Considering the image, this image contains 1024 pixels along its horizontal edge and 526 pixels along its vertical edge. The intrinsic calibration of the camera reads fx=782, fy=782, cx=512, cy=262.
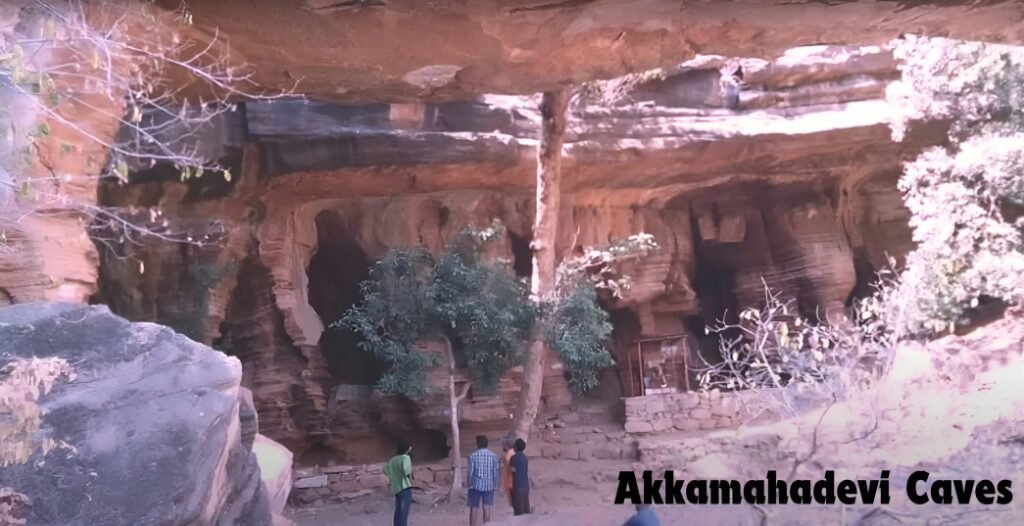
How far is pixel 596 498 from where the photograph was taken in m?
9.89

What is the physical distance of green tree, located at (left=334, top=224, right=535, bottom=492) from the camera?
1005 centimetres

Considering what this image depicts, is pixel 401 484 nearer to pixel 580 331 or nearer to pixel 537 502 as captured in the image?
pixel 537 502

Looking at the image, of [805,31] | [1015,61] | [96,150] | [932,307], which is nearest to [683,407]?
[932,307]

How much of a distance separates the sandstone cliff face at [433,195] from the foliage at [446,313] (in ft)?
5.18

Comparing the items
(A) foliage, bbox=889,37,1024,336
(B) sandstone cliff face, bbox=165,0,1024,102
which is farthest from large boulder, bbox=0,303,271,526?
(A) foliage, bbox=889,37,1024,336

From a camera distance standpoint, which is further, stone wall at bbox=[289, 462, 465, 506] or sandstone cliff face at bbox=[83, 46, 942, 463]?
sandstone cliff face at bbox=[83, 46, 942, 463]

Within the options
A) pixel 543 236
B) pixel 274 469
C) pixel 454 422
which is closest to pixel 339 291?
pixel 454 422

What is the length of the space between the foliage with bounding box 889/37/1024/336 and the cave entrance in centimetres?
808

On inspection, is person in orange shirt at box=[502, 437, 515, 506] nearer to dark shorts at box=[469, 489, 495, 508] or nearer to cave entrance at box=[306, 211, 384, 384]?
dark shorts at box=[469, 489, 495, 508]

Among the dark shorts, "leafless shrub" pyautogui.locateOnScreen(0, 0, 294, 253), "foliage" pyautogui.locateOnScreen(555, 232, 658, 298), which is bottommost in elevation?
the dark shorts

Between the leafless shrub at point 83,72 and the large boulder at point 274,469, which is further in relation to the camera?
the large boulder at point 274,469

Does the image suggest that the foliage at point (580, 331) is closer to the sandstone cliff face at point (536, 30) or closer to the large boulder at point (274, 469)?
the large boulder at point (274, 469)

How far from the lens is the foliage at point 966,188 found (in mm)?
10227

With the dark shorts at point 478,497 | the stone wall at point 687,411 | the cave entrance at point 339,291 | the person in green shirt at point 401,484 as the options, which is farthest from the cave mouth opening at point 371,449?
the person in green shirt at point 401,484
